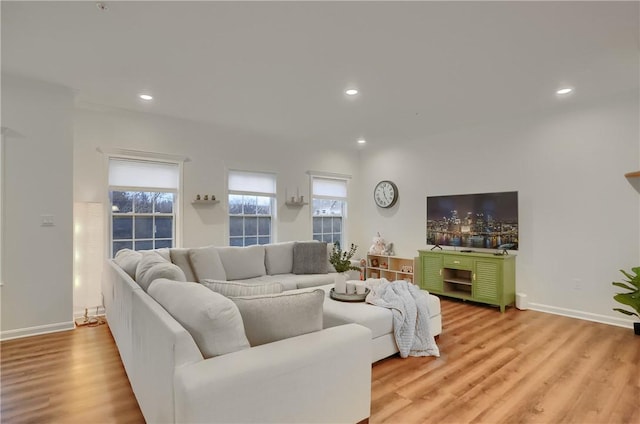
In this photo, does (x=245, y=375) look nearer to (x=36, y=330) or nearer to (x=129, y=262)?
(x=129, y=262)

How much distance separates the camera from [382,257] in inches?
243

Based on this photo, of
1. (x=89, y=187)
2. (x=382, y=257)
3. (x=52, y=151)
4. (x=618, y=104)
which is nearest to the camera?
(x=52, y=151)

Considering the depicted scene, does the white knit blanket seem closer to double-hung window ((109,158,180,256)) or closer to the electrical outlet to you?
the electrical outlet

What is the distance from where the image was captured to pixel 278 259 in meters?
4.80

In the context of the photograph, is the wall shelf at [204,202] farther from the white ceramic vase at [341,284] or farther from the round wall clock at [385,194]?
the round wall clock at [385,194]

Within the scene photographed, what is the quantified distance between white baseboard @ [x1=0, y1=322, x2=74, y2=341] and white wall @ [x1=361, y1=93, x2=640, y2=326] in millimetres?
5397

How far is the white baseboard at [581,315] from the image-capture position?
149 inches

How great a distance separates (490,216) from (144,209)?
4852 mm

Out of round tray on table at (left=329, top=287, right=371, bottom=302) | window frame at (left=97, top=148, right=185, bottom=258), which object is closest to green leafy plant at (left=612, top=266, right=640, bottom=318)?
round tray on table at (left=329, top=287, right=371, bottom=302)

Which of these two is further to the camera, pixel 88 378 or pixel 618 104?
pixel 618 104

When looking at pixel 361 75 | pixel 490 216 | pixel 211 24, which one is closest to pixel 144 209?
pixel 211 24

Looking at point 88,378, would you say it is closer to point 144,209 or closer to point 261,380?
point 261,380

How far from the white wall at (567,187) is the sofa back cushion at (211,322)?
14.2 ft

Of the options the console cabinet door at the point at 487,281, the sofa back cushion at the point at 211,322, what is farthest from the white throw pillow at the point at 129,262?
the console cabinet door at the point at 487,281
